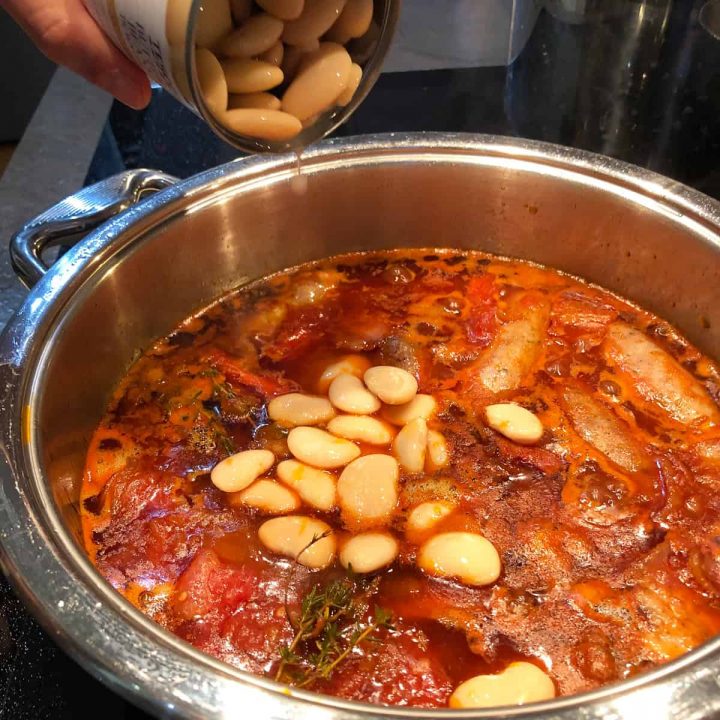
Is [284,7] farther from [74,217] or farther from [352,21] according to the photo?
[74,217]

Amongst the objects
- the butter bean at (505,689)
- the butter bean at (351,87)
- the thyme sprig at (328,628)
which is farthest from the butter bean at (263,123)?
the butter bean at (505,689)

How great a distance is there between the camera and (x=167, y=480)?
1.49 metres

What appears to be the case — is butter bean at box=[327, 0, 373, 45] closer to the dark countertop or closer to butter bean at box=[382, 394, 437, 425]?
butter bean at box=[382, 394, 437, 425]

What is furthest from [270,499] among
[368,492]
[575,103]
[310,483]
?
[575,103]

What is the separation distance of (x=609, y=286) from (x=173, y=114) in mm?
1538

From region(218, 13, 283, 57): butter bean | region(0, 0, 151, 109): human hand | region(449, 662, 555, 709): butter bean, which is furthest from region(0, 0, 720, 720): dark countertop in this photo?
region(449, 662, 555, 709): butter bean

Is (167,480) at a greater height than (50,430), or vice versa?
(50,430)

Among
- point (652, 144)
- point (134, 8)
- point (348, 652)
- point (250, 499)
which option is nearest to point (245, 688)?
point (348, 652)

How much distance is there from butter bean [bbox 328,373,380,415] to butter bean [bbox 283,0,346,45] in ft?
2.21

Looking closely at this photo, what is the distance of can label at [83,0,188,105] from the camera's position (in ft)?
3.73

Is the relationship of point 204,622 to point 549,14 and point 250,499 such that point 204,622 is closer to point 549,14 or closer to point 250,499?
point 250,499

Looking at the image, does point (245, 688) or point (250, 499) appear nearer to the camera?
point (245, 688)

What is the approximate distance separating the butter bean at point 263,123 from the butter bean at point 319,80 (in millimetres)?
34

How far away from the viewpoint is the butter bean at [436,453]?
1.49 m
